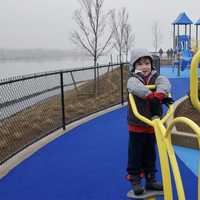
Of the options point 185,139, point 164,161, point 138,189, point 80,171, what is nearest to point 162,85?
point 164,161

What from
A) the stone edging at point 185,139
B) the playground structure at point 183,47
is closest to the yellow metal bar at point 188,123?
the stone edging at point 185,139

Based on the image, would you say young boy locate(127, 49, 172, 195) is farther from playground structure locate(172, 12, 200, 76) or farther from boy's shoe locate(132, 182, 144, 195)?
playground structure locate(172, 12, 200, 76)

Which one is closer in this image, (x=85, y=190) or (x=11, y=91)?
(x=85, y=190)

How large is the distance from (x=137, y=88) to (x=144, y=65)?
0.92ft

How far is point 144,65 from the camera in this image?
372 cm

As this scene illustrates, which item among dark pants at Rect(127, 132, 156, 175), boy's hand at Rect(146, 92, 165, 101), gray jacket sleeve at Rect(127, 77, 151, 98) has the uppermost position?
gray jacket sleeve at Rect(127, 77, 151, 98)

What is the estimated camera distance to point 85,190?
432cm

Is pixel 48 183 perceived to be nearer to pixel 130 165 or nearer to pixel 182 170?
pixel 130 165

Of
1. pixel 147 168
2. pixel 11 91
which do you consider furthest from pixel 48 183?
pixel 11 91

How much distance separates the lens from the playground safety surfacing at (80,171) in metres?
4.23

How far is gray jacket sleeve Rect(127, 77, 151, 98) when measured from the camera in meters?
3.52

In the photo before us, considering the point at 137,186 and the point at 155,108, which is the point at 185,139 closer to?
the point at 137,186

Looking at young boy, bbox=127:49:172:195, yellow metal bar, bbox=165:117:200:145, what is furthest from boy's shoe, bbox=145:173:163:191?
yellow metal bar, bbox=165:117:200:145

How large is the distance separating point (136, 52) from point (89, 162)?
2.10 metres
